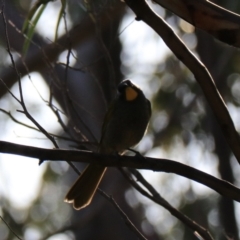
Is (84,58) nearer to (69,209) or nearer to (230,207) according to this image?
(69,209)

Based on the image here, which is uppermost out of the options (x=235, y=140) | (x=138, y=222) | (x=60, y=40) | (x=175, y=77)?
(x=175, y=77)

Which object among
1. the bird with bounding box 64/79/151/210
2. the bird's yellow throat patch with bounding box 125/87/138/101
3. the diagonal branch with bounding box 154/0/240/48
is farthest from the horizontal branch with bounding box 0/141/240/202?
the bird's yellow throat patch with bounding box 125/87/138/101

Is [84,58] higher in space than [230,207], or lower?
higher

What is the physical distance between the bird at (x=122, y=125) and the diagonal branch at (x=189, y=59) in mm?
1193

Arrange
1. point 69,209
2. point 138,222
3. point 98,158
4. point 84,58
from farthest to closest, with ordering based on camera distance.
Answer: point 69,209 < point 84,58 < point 138,222 < point 98,158

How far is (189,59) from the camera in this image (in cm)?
228

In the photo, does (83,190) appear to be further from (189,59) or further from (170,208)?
(189,59)

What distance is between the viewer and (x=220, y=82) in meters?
6.06

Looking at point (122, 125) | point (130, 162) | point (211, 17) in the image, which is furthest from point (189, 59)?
point (122, 125)

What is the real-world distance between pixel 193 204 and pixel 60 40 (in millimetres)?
1994

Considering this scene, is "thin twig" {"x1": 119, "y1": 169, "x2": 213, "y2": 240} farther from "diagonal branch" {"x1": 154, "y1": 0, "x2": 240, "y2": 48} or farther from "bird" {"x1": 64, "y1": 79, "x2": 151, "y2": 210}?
"diagonal branch" {"x1": 154, "y1": 0, "x2": 240, "y2": 48}

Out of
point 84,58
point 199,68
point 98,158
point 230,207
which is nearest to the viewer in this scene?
point 199,68

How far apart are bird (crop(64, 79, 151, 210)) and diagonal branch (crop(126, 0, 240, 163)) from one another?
47.0 inches

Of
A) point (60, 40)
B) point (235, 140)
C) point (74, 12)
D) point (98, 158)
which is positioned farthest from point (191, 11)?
point (74, 12)
